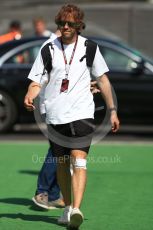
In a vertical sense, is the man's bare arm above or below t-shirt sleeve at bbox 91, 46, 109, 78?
below

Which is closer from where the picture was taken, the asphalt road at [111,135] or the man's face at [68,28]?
the man's face at [68,28]

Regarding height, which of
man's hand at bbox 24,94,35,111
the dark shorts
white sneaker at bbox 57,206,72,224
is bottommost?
white sneaker at bbox 57,206,72,224

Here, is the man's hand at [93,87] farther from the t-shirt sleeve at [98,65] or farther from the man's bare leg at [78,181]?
the man's bare leg at [78,181]

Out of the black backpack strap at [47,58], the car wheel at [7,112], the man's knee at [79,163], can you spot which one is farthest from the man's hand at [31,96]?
the car wheel at [7,112]

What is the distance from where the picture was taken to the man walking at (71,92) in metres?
7.91

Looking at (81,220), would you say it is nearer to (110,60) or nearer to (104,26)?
(110,60)

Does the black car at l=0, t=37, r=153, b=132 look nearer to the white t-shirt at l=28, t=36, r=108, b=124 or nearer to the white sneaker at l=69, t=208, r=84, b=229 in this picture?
the white t-shirt at l=28, t=36, r=108, b=124

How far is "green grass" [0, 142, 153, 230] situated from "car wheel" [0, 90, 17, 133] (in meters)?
1.26

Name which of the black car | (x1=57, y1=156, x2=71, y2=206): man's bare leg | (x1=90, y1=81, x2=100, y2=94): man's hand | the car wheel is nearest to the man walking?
(x1=57, y1=156, x2=71, y2=206): man's bare leg

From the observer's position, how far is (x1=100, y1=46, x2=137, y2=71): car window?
1548 centimetres

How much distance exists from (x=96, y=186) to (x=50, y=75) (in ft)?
8.89

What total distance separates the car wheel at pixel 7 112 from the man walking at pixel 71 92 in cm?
771

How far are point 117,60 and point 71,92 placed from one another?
7813mm

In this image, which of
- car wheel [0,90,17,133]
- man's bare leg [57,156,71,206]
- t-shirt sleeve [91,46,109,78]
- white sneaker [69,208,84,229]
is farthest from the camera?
car wheel [0,90,17,133]
